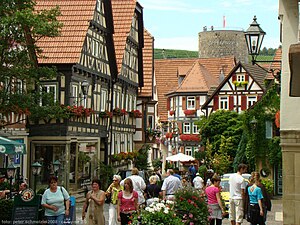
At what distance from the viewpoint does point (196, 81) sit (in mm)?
72375

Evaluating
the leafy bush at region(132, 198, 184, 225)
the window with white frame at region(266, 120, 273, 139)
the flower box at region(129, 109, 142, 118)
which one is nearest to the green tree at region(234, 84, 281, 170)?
the window with white frame at region(266, 120, 273, 139)

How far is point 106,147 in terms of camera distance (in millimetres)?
39938

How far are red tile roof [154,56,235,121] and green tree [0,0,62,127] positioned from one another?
58.0 m

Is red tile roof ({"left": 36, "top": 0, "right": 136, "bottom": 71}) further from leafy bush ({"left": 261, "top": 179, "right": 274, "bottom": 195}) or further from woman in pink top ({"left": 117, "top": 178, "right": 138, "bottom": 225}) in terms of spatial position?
woman in pink top ({"left": 117, "top": 178, "right": 138, "bottom": 225})

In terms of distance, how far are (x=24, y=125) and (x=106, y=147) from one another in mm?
9088

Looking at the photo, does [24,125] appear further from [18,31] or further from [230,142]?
[230,142]

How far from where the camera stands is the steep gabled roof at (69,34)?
32.4 metres

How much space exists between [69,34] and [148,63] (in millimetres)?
18634

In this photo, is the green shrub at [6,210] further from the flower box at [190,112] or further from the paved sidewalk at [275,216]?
the flower box at [190,112]

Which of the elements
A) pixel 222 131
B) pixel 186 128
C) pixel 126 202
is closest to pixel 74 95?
pixel 126 202

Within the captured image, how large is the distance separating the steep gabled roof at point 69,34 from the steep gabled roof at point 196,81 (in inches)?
1458

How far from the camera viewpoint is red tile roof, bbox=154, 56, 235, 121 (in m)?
80.6

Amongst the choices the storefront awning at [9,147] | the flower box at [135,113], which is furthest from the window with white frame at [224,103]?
the storefront awning at [9,147]

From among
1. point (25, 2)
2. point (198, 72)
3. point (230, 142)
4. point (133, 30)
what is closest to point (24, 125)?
point (25, 2)
